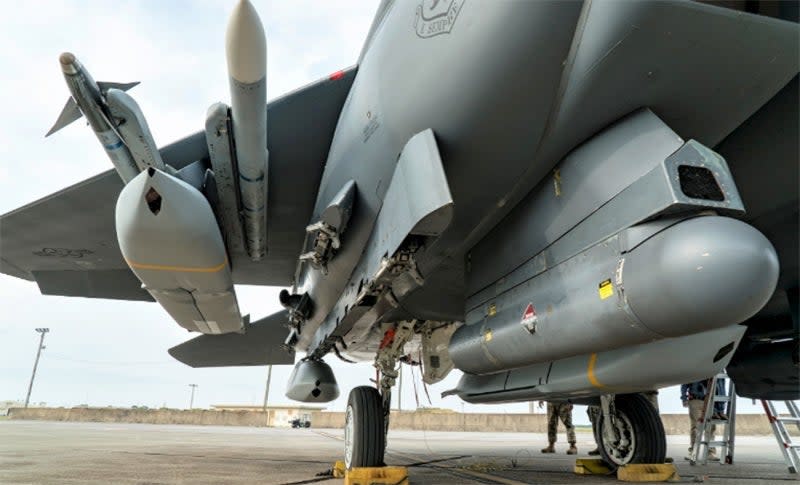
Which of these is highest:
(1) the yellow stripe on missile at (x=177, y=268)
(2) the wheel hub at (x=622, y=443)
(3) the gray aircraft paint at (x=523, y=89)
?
(3) the gray aircraft paint at (x=523, y=89)

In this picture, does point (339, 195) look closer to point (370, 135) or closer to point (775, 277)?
point (370, 135)

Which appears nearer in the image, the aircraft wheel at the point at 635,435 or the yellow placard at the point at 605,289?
the yellow placard at the point at 605,289

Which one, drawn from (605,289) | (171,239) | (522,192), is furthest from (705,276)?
(171,239)

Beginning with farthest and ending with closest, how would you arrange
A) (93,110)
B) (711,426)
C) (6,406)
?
(6,406) < (711,426) < (93,110)

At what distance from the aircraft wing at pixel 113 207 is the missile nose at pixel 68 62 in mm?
1439

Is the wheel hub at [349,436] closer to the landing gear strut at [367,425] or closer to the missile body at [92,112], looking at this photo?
the landing gear strut at [367,425]

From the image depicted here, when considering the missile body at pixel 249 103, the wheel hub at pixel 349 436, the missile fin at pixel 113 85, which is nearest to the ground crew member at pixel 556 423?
the wheel hub at pixel 349 436

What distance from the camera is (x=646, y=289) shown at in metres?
2.42

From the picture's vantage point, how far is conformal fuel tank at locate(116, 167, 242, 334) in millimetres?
3678

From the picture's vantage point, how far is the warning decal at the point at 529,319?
3318mm

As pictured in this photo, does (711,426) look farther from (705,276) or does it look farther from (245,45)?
(245,45)

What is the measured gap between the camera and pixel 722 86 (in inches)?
112

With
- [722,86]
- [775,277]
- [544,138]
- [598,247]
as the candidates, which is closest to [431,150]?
[544,138]

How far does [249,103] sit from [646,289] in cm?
309
